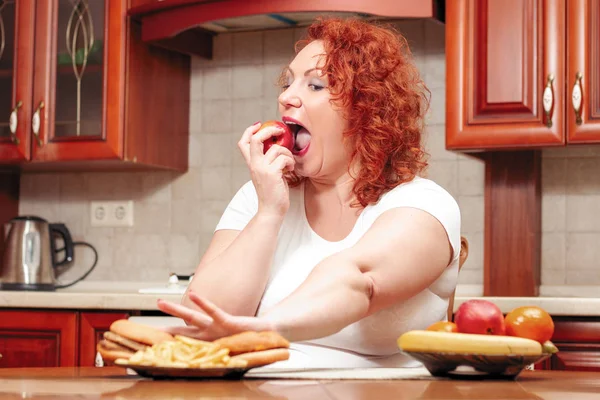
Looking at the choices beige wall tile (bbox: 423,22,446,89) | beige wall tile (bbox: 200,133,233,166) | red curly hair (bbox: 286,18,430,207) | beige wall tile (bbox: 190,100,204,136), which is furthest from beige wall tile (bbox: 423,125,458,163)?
red curly hair (bbox: 286,18,430,207)

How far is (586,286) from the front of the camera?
9.16 feet

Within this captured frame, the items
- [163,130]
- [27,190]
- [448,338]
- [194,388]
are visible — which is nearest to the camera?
[194,388]

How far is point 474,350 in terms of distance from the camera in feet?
3.51

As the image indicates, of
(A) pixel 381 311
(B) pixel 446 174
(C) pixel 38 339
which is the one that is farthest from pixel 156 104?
(A) pixel 381 311

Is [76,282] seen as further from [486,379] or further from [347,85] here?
[486,379]

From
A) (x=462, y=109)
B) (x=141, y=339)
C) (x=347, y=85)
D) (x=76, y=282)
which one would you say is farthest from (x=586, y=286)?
(x=141, y=339)

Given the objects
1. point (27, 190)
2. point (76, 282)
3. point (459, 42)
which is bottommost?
point (76, 282)

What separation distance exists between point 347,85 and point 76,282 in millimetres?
1947

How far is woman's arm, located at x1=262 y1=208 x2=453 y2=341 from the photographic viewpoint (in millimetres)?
1213

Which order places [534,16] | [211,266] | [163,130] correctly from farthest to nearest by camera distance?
[163,130], [534,16], [211,266]

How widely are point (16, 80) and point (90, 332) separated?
98 centimetres

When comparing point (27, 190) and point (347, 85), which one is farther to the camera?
point (27, 190)

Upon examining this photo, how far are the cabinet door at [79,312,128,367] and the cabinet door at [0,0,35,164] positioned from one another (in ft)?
2.32

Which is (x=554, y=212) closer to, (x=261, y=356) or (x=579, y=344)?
(x=579, y=344)
